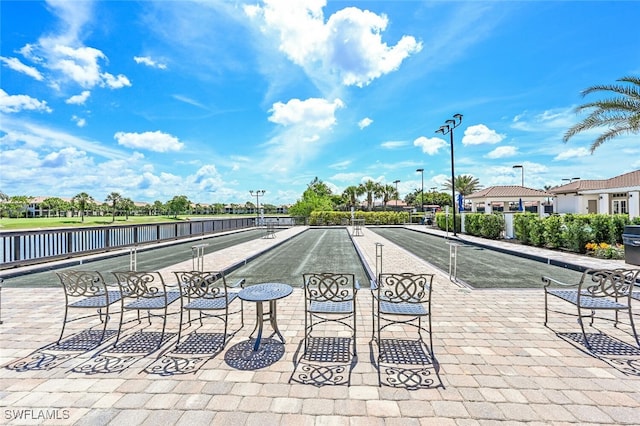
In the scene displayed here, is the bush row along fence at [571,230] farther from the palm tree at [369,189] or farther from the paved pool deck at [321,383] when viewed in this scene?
the palm tree at [369,189]

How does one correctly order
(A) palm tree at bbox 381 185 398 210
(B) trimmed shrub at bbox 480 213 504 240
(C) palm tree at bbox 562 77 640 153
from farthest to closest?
(A) palm tree at bbox 381 185 398 210
(B) trimmed shrub at bbox 480 213 504 240
(C) palm tree at bbox 562 77 640 153

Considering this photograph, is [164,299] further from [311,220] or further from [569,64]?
[311,220]

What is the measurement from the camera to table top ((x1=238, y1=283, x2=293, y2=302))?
8.74ft

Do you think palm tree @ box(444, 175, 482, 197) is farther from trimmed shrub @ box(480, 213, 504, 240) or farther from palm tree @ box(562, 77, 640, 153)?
palm tree @ box(562, 77, 640, 153)

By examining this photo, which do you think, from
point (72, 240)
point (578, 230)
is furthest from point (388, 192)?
point (72, 240)

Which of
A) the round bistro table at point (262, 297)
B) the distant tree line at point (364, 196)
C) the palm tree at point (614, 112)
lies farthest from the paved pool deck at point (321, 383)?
the distant tree line at point (364, 196)

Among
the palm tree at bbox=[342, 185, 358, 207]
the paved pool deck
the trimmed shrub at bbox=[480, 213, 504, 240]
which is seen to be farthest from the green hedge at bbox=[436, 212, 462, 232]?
the palm tree at bbox=[342, 185, 358, 207]

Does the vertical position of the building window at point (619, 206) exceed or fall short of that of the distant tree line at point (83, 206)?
it falls short

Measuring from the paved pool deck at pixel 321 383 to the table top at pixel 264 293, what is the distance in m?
0.50

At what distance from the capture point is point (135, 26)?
8727 millimetres

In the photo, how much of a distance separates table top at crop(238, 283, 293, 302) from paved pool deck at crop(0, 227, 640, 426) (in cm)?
50

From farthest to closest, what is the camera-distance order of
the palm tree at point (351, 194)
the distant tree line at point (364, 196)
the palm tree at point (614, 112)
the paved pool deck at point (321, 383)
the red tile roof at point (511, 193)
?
the palm tree at point (351, 194), the distant tree line at point (364, 196), the red tile roof at point (511, 193), the palm tree at point (614, 112), the paved pool deck at point (321, 383)

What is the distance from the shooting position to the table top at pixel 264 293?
8.74ft

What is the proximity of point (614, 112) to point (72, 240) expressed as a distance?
1715 cm
